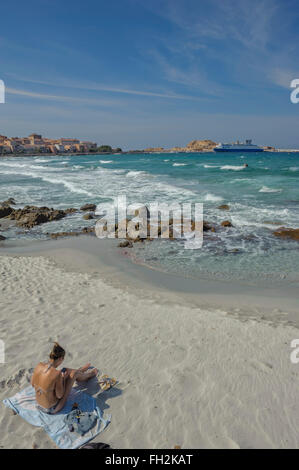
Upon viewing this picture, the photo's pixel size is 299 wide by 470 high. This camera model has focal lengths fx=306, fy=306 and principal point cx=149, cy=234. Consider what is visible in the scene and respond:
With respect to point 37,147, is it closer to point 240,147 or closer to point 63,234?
point 240,147

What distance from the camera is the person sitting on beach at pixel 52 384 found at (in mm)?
3887

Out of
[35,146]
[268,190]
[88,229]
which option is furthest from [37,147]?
[88,229]

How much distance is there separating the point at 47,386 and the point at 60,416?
1.38 feet

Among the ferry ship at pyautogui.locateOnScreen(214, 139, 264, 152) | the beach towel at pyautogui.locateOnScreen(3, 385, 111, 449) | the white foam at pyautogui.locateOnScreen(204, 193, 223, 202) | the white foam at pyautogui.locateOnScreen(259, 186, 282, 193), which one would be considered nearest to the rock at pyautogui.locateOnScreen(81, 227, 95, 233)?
the beach towel at pyautogui.locateOnScreen(3, 385, 111, 449)

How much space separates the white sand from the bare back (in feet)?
1.11

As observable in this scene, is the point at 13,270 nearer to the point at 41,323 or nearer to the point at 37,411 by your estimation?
the point at 41,323

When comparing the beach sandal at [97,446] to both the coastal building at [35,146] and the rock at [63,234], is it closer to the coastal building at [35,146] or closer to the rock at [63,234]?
the rock at [63,234]

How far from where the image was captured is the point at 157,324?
20.2ft

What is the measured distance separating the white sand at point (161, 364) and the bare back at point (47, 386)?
34cm

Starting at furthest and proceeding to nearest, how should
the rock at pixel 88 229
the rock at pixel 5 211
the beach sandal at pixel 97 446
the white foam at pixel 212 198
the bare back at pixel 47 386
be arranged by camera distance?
the white foam at pixel 212 198 → the rock at pixel 5 211 → the rock at pixel 88 229 → the bare back at pixel 47 386 → the beach sandal at pixel 97 446

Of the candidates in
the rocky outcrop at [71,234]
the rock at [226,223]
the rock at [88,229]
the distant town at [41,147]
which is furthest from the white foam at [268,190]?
the distant town at [41,147]
